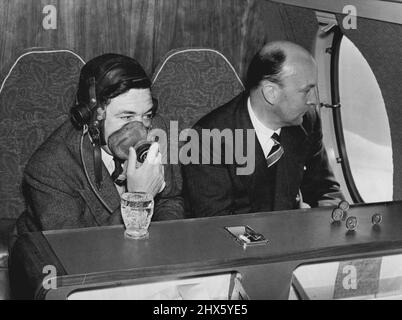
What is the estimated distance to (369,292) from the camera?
8.49ft

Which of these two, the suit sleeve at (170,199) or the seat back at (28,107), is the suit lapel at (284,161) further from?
the seat back at (28,107)

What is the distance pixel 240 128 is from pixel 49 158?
36.3 inches

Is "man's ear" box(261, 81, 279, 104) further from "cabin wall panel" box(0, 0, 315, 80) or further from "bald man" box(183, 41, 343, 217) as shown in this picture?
"cabin wall panel" box(0, 0, 315, 80)

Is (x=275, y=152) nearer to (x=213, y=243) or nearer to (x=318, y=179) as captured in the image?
(x=318, y=179)

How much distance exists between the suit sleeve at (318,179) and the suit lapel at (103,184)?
1.00 m

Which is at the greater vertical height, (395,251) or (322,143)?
(322,143)

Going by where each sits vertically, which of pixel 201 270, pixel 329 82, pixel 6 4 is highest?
pixel 6 4

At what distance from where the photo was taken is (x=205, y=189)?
3.20 m

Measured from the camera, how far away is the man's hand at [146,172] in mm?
2910

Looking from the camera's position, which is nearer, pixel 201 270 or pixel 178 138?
pixel 201 270

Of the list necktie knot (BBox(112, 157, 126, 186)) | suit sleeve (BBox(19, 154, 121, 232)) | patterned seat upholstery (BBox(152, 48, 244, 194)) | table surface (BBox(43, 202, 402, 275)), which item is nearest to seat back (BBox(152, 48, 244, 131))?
patterned seat upholstery (BBox(152, 48, 244, 194))
